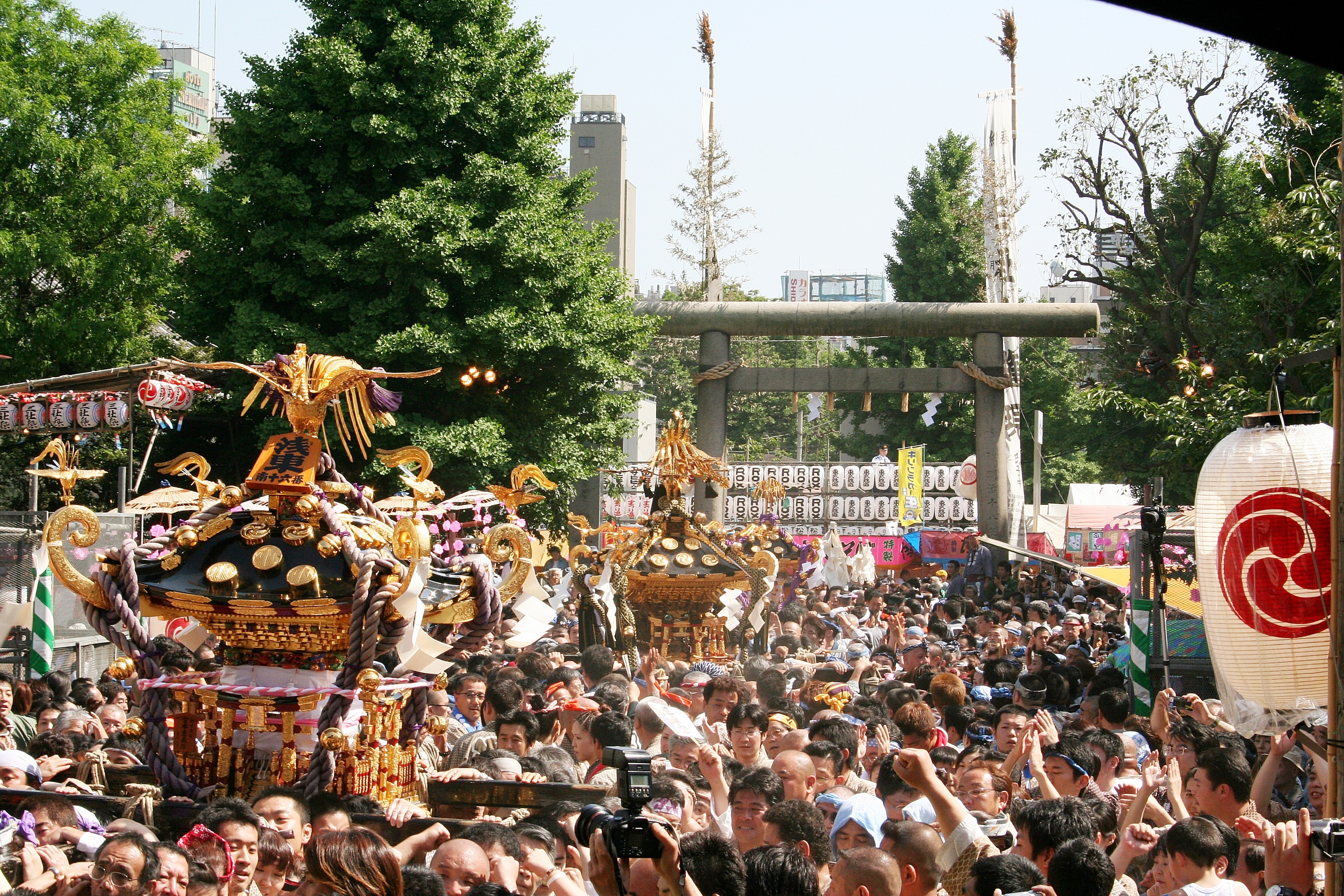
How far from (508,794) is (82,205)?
17413 millimetres

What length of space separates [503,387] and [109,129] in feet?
26.9

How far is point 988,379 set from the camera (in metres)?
21.9

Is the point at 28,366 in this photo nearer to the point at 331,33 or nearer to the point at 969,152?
the point at 331,33

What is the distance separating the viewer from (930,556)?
95.5 feet

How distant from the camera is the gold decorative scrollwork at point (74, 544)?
628cm

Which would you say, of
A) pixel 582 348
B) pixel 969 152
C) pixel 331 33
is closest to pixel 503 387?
pixel 582 348

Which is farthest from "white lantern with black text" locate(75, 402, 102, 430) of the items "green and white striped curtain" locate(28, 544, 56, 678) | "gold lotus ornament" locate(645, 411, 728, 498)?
"gold lotus ornament" locate(645, 411, 728, 498)

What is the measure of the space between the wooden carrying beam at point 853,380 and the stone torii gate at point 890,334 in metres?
0.02

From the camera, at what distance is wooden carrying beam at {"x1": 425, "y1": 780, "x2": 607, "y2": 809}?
5660 millimetres

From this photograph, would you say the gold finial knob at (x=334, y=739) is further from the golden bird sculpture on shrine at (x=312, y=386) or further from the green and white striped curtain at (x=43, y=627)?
the green and white striped curtain at (x=43, y=627)

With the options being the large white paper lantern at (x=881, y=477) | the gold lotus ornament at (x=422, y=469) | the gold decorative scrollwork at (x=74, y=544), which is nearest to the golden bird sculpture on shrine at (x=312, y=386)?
the gold lotus ornament at (x=422, y=469)

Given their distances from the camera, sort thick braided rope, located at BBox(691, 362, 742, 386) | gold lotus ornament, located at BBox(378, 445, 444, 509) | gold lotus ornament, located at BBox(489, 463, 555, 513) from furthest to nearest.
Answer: thick braided rope, located at BBox(691, 362, 742, 386)
gold lotus ornament, located at BBox(489, 463, 555, 513)
gold lotus ornament, located at BBox(378, 445, 444, 509)

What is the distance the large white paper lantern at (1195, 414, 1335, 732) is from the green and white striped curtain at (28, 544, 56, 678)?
1041 centimetres

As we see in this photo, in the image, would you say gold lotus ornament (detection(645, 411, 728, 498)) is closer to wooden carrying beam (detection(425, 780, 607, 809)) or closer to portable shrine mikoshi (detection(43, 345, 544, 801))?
portable shrine mikoshi (detection(43, 345, 544, 801))
